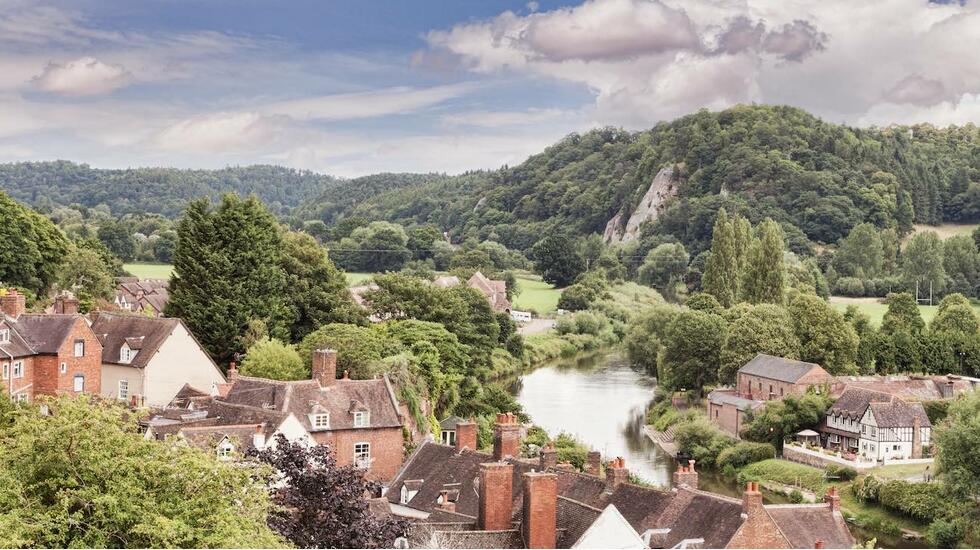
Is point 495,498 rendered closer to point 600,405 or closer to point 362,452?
point 362,452

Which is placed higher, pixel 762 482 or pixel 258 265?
pixel 258 265

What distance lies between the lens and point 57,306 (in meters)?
41.8

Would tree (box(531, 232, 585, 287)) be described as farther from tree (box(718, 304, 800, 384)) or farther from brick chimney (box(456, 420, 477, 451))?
brick chimney (box(456, 420, 477, 451))

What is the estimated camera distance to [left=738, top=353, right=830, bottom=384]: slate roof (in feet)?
190

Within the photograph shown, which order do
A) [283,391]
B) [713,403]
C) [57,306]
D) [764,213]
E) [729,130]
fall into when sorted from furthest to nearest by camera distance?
1. [729,130]
2. [764,213]
3. [713,403]
4. [57,306]
5. [283,391]

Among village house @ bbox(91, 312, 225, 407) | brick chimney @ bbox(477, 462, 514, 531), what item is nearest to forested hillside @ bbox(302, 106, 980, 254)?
village house @ bbox(91, 312, 225, 407)

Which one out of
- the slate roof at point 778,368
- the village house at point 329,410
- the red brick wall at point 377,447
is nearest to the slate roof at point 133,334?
the village house at point 329,410

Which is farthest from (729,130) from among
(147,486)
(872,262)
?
(147,486)

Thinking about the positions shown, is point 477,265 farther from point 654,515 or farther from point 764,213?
point 654,515

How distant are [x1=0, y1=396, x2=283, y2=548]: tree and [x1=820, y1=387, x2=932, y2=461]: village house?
131 ft

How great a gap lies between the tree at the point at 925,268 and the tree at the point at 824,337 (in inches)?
1627

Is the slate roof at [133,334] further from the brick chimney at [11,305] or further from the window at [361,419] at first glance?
the window at [361,419]

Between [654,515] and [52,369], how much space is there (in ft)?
69.0

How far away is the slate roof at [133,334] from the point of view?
129ft
